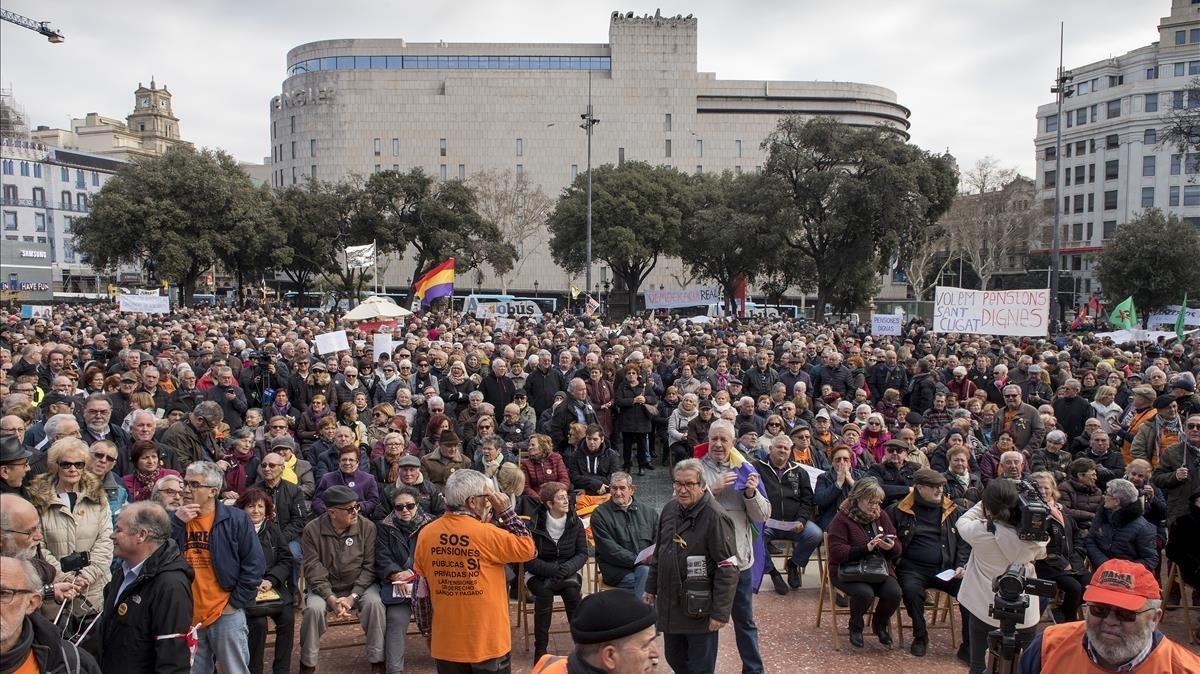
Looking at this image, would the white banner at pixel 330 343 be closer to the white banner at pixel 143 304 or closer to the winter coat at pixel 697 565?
the winter coat at pixel 697 565

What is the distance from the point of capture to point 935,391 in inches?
451

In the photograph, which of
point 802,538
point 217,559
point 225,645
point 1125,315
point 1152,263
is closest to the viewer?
point 217,559

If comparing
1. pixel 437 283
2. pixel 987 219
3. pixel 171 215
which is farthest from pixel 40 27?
pixel 987 219

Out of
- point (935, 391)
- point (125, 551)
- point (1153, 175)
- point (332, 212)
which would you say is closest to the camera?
point (125, 551)

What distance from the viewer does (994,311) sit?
1612 cm

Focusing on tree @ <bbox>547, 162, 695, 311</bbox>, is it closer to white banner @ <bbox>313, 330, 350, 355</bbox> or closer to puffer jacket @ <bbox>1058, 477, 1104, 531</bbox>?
white banner @ <bbox>313, 330, 350, 355</bbox>

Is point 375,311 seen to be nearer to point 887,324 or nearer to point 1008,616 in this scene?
point 887,324

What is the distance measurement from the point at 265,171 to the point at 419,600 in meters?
123

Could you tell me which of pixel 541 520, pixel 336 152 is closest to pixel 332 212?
pixel 336 152

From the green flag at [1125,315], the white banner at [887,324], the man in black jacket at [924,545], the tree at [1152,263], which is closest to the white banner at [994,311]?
the white banner at [887,324]

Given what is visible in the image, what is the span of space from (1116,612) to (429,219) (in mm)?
46144

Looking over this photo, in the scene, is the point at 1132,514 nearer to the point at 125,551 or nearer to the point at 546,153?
the point at 125,551

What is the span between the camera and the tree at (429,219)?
46219 mm

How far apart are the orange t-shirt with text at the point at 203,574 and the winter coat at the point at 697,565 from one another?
249 cm
